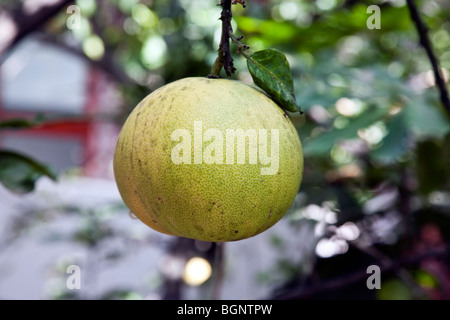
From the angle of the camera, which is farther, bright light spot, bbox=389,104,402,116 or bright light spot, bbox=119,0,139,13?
bright light spot, bbox=119,0,139,13

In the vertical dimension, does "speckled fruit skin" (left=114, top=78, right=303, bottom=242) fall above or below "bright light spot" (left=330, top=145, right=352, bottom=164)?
below

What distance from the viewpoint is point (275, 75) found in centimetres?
63

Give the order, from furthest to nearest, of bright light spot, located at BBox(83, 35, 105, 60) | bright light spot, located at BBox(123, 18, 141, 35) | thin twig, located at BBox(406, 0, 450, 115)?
bright light spot, located at BBox(123, 18, 141, 35), bright light spot, located at BBox(83, 35, 105, 60), thin twig, located at BBox(406, 0, 450, 115)

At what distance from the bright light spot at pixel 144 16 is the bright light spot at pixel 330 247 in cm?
177

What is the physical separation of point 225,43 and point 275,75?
9 centimetres

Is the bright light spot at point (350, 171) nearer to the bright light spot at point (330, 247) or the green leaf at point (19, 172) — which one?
the bright light spot at point (330, 247)

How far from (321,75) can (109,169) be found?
3122 millimetres

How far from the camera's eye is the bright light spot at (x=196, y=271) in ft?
6.48

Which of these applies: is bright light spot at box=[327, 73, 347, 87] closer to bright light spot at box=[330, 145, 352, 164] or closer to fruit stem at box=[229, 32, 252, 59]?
bright light spot at box=[330, 145, 352, 164]

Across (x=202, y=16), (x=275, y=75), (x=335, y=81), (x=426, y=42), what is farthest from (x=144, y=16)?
(x=275, y=75)

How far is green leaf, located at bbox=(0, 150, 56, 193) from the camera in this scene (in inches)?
40.6

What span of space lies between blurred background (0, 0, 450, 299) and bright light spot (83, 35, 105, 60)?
1 centimetres

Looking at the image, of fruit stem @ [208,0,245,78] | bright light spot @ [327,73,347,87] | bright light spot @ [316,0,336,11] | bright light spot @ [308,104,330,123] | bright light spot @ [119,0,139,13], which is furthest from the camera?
bright light spot @ [119,0,139,13]

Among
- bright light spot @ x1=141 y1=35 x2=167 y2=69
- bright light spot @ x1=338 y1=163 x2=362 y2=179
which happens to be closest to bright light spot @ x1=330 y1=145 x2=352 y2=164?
bright light spot @ x1=338 y1=163 x2=362 y2=179
